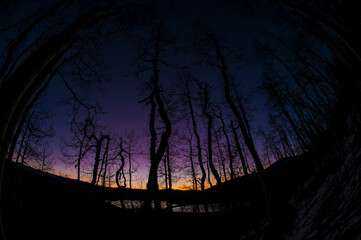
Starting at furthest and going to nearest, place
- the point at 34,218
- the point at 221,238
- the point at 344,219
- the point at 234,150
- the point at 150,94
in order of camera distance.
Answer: the point at 234,150, the point at 150,94, the point at 221,238, the point at 34,218, the point at 344,219

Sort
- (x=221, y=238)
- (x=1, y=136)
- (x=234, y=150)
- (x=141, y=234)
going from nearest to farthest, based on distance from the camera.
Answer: (x=1, y=136)
(x=141, y=234)
(x=221, y=238)
(x=234, y=150)

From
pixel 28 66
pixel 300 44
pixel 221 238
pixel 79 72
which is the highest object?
pixel 300 44

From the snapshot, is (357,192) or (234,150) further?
(234,150)

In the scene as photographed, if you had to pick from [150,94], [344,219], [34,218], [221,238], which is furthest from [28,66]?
[221,238]

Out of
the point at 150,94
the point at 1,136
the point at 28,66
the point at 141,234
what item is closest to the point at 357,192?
the point at 1,136

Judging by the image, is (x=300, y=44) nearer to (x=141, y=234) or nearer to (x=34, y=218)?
(x=141, y=234)

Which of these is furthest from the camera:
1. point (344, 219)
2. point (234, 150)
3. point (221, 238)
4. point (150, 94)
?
point (234, 150)

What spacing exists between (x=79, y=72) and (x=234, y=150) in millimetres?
17766

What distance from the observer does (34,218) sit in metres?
6.25

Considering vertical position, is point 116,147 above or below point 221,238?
above

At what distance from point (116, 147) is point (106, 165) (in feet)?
8.47

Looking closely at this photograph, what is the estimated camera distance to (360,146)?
3369 millimetres

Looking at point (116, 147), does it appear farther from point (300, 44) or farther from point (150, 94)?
point (300, 44)

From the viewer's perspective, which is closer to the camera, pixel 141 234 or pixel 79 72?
pixel 79 72
